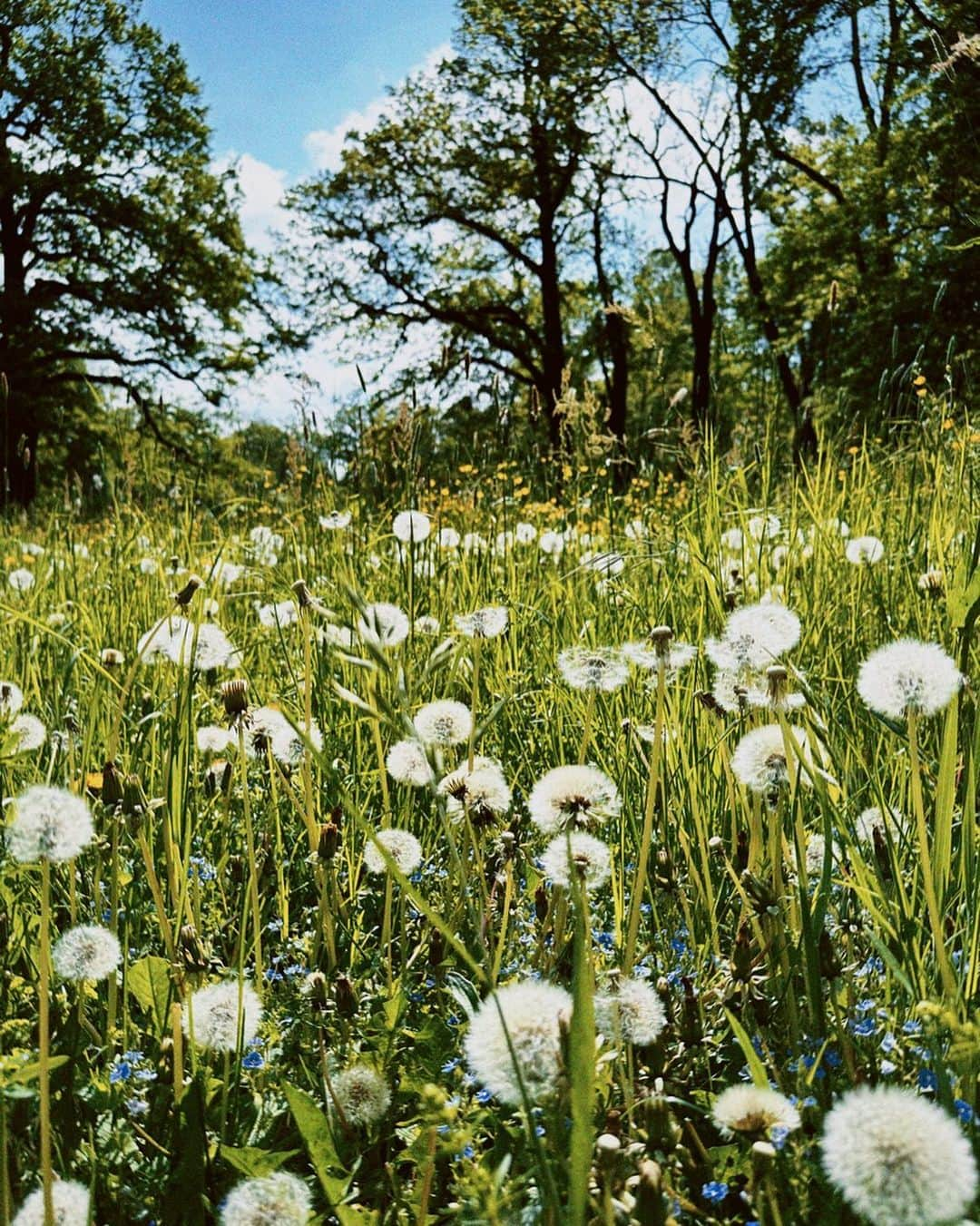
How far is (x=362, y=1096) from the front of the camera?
3.68 feet

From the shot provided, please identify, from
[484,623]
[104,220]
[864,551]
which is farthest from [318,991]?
[104,220]

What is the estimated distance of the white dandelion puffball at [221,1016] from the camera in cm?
120

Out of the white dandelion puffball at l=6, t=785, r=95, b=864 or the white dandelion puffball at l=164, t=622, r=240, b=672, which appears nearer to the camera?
the white dandelion puffball at l=6, t=785, r=95, b=864

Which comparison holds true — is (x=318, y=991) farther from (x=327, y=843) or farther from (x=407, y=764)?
(x=407, y=764)

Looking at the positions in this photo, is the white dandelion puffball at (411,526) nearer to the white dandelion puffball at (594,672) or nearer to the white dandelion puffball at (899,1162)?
the white dandelion puffball at (594,672)

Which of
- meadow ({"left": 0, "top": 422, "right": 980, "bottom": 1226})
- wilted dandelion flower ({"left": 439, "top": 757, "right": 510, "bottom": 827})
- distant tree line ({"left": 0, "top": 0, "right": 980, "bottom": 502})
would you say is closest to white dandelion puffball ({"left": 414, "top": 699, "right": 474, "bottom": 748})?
meadow ({"left": 0, "top": 422, "right": 980, "bottom": 1226})

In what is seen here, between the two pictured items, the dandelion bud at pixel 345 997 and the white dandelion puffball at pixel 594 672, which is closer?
the dandelion bud at pixel 345 997

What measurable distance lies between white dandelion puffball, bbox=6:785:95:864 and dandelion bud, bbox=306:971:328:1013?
0.37 meters

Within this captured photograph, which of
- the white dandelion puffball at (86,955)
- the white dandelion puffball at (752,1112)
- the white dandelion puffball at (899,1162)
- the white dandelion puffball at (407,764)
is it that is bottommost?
the white dandelion puffball at (752,1112)

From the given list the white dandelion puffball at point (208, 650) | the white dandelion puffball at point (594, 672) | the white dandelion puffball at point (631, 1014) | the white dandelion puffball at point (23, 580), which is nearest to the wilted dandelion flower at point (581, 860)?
the white dandelion puffball at point (631, 1014)

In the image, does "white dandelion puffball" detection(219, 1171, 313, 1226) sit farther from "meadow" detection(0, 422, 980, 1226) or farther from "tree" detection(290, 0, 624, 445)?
"tree" detection(290, 0, 624, 445)

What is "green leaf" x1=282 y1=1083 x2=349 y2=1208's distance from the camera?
3.34 feet

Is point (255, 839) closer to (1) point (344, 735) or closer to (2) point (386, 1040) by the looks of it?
(1) point (344, 735)

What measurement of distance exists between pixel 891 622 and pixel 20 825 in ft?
6.84
